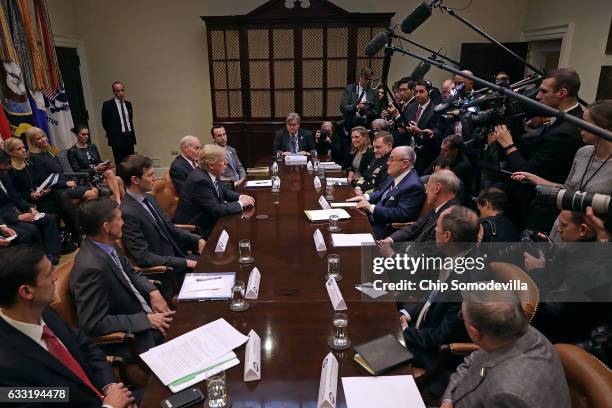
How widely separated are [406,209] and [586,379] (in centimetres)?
202

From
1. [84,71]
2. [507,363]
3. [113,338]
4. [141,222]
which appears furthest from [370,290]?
[84,71]

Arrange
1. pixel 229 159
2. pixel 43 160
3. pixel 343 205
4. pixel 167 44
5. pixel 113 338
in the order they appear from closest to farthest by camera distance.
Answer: pixel 113 338 → pixel 343 205 → pixel 43 160 → pixel 229 159 → pixel 167 44

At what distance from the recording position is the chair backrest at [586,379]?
1.25m

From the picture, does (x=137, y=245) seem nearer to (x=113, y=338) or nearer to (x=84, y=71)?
(x=113, y=338)

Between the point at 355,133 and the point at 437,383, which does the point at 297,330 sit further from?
the point at 355,133

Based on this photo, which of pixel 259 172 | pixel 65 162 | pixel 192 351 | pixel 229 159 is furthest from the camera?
pixel 65 162

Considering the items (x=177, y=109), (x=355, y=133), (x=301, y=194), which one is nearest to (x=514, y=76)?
(x=355, y=133)

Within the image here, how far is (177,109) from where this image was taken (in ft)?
25.0

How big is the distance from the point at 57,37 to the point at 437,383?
7382 mm

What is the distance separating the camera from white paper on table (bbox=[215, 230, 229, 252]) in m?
2.50

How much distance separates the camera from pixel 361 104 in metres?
5.58

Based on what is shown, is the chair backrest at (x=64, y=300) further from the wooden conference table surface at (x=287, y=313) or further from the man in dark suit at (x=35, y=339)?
the wooden conference table surface at (x=287, y=313)

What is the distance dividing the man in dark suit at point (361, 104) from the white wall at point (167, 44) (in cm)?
164

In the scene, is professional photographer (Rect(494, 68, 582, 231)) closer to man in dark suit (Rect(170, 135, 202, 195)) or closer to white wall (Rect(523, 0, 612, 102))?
man in dark suit (Rect(170, 135, 202, 195))
